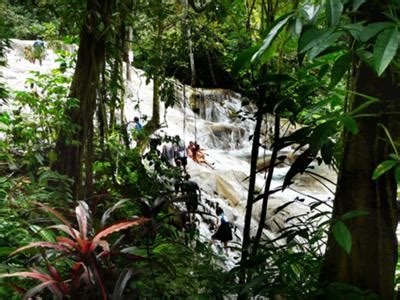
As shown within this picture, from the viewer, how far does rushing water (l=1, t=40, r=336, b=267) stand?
5.73m

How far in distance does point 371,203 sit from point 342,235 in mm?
203

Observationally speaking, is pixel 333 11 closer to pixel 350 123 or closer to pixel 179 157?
pixel 350 123

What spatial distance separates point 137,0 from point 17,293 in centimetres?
235

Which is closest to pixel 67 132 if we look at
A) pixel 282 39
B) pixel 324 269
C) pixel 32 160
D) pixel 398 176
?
pixel 32 160

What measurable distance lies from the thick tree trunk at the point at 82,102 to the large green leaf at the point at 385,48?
74.4 inches

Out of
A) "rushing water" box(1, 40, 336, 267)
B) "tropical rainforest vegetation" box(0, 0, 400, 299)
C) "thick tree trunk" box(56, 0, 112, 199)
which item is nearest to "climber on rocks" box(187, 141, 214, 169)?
"rushing water" box(1, 40, 336, 267)

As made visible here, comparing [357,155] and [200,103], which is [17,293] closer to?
[357,155]

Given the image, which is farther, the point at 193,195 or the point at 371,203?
the point at 193,195

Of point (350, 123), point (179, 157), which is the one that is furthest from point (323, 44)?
point (179, 157)

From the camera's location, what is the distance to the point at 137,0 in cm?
299

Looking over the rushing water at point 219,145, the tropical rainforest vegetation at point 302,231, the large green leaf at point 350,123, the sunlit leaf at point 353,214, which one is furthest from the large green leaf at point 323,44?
the rushing water at point 219,145

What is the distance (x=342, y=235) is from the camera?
1.08 meters

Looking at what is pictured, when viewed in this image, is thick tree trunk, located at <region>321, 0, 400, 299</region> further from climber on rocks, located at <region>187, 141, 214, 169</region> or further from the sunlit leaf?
climber on rocks, located at <region>187, 141, 214, 169</region>

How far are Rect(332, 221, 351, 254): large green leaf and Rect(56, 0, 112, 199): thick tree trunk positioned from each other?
1.70 metres
